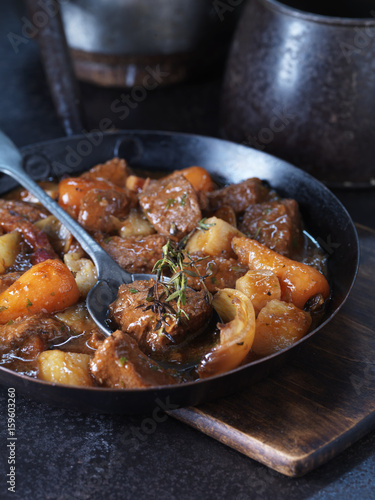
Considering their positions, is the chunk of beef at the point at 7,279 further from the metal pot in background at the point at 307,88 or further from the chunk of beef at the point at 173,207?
the metal pot in background at the point at 307,88

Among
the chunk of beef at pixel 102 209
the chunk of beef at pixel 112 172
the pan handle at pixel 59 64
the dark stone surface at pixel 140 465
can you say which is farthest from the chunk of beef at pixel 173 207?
the pan handle at pixel 59 64

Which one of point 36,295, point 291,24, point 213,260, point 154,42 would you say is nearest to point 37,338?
point 36,295

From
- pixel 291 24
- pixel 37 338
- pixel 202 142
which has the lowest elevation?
pixel 37 338

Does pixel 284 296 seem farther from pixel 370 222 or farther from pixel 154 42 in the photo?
pixel 154 42

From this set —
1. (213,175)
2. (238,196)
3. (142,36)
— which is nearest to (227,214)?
(238,196)

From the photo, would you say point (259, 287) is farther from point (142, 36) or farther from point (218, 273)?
point (142, 36)
